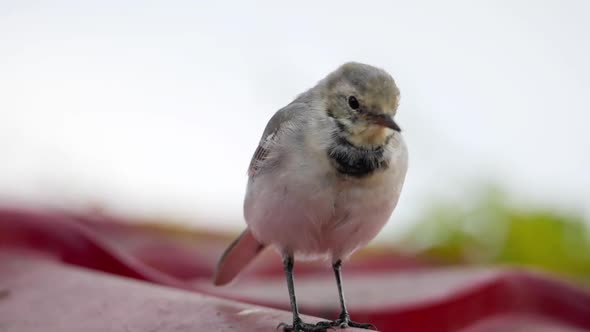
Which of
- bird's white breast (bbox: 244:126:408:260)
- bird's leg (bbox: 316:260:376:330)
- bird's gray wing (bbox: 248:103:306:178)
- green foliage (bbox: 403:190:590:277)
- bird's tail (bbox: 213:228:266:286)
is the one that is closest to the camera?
bird's leg (bbox: 316:260:376:330)

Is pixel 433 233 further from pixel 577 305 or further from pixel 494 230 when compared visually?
pixel 577 305

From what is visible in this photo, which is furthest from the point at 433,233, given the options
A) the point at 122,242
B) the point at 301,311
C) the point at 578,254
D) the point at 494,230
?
the point at 301,311

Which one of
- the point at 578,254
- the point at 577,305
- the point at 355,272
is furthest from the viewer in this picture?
the point at 578,254

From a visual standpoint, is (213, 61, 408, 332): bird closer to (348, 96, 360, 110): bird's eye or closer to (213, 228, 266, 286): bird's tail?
(348, 96, 360, 110): bird's eye

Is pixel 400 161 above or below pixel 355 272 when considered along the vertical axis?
above

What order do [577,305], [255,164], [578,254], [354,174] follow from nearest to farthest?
1. [354,174]
2. [255,164]
3. [577,305]
4. [578,254]

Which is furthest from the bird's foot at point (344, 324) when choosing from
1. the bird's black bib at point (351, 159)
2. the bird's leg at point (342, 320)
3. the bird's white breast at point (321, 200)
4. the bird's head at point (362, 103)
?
the bird's head at point (362, 103)

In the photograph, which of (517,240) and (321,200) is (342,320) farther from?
(517,240)

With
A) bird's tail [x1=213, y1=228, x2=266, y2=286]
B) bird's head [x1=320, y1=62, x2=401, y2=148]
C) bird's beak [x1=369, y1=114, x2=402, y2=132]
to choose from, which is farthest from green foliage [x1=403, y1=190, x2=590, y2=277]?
bird's beak [x1=369, y1=114, x2=402, y2=132]

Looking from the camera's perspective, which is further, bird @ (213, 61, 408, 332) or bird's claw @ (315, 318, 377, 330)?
bird @ (213, 61, 408, 332)
